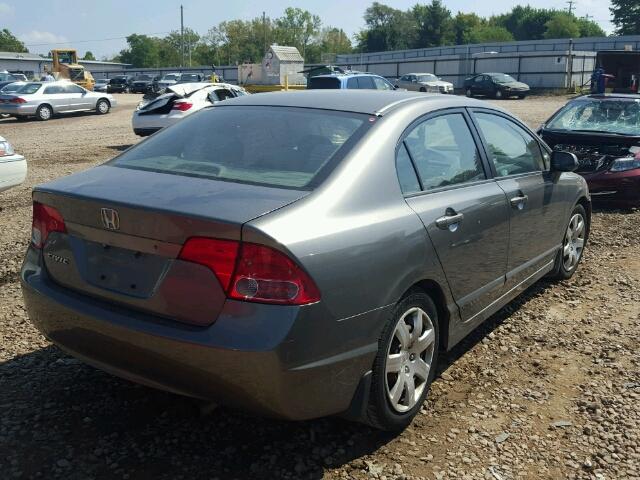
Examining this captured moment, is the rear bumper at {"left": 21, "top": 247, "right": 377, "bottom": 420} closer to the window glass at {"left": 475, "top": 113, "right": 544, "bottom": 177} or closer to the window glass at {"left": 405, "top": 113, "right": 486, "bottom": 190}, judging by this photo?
the window glass at {"left": 405, "top": 113, "right": 486, "bottom": 190}

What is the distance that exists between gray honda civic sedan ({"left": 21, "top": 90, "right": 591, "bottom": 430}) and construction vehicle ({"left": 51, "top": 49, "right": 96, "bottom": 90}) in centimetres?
4868

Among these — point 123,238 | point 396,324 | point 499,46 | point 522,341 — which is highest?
point 499,46

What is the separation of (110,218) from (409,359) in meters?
1.57

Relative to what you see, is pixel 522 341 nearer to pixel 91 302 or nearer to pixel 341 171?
pixel 341 171

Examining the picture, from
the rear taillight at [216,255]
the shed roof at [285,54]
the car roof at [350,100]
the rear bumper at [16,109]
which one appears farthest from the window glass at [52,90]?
the rear taillight at [216,255]

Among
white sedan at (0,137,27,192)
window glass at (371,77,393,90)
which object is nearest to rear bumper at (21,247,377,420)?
white sedan at (0,137,27,192)

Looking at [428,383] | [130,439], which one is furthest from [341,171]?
[130,439]

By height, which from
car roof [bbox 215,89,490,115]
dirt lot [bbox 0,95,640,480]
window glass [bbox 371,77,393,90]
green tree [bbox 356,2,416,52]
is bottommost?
dirt lot [bbox 0,95,640,480]

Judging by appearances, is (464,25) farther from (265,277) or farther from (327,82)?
(265,277)

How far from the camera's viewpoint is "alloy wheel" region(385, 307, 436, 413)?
122 inches

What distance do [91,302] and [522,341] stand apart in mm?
2862

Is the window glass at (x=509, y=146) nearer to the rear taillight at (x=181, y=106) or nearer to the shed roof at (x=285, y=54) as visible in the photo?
the rear taillight at (x=181, y=106)

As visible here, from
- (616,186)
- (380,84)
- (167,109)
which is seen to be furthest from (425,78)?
(616,186)

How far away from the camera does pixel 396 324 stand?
3.03 meters
